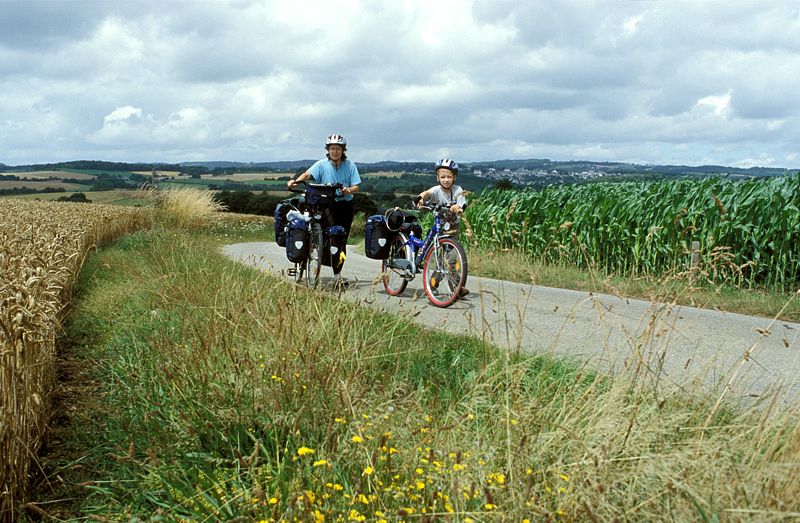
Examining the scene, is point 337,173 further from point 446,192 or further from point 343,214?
point 446,192

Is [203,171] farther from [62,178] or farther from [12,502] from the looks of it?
[12,502]

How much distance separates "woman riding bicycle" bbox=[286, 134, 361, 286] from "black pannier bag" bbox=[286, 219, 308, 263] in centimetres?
37

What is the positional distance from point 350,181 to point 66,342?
14.8 ft

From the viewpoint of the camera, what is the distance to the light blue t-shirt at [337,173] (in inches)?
408

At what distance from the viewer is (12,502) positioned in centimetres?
359

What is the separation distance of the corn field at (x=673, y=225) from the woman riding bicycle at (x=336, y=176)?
106 inches

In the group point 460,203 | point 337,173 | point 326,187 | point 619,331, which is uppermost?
point 337,173

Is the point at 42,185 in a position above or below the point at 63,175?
below

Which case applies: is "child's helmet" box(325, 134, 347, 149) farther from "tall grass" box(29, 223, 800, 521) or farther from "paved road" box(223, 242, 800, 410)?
"tall grass" box(29, 223, 800, 521)

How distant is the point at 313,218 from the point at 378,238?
3.45 ft

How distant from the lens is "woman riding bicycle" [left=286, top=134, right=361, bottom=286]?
33.6 ft

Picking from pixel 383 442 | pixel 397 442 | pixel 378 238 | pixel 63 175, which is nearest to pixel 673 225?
pixel 378 238

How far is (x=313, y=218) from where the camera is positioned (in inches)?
407

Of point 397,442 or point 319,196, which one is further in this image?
point 319,196
